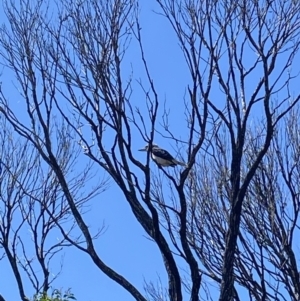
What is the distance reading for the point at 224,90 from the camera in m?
5.54

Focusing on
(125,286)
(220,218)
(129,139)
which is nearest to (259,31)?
(129,139)

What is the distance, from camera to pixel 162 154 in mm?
7656

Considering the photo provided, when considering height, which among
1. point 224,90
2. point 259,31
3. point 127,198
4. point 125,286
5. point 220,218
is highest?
point 220,218

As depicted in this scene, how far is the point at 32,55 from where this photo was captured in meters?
5.86

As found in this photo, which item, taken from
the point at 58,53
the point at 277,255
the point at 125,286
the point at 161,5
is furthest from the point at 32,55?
the point at 277,255

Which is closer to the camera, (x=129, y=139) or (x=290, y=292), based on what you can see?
(x=129, y=139)

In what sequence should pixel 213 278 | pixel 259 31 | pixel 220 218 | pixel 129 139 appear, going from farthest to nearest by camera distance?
1. pixel 220 218
2. pixel 213 278
3. pixel 259 31
4. pixel 129 139

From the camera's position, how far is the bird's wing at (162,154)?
7.50 meters

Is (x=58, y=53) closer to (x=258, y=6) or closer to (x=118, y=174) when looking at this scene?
(x=118, y=174)

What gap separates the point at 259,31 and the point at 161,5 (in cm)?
83

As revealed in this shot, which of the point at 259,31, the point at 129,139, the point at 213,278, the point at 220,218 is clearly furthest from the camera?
the point at 220,218

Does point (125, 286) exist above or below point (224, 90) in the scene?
below

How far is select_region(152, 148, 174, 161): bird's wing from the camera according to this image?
750 cm

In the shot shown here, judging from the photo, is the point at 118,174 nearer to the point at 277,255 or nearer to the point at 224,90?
the point at 224,90
